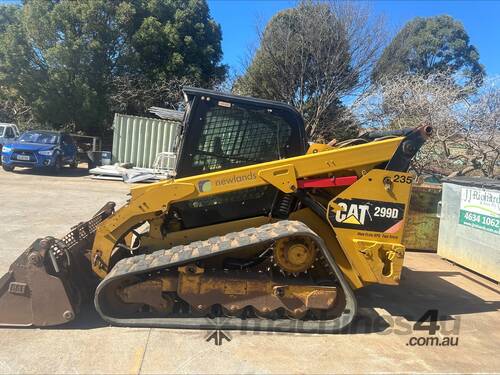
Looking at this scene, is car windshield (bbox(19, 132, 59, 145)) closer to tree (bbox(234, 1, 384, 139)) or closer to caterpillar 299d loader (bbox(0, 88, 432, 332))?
tree (bbox(234, 1, 384, 139))

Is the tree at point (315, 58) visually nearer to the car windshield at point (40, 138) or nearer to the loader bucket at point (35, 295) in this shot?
the car windshield at point (40, 138)

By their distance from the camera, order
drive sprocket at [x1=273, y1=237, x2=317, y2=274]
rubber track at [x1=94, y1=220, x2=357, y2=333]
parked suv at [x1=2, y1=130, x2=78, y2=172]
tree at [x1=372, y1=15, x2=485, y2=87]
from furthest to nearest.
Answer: tree at [x1=372, y1=15, x2=485, y2=87] < parked suv at [x1=2, y1=130, x2=78, y2=172] < drive sprocket at [x1=273, y1=237, x2=317, y2=274] < rubber track at [x1=94, y1=220, x2=357, y2=333]

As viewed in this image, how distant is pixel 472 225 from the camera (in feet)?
23.2

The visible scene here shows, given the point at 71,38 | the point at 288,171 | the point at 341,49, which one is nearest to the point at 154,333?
the point at 288,171

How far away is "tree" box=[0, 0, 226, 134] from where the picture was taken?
21.3m

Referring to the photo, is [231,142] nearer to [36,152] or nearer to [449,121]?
[449,121]

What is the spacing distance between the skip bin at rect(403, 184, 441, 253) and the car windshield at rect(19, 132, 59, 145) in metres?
14.1

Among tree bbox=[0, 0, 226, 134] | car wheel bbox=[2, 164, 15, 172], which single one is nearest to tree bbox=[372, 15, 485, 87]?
tree bbox=[0, 0, 226, 134]

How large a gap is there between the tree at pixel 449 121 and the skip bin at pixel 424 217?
6.19ft

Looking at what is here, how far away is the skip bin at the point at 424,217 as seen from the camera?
8.59 m

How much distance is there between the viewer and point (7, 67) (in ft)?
70.1

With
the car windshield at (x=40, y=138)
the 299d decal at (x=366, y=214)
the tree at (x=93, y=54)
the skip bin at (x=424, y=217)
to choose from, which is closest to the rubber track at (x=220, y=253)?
the 299d decal at (x=366, y=214)

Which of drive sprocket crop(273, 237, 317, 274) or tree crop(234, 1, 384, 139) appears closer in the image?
drive sprocket crop(273, 237, 317, 274)

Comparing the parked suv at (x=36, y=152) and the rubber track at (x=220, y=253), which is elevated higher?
the parked suv at (x=36, y=152)
